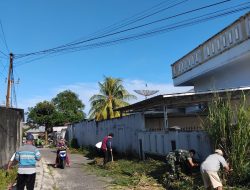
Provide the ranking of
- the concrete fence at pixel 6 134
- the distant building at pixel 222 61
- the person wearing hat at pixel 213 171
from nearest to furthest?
1. the person wearing hat at pixel 213 171
2. the concrete fence at pixel 6 134
3. the distant building at pixel 222 61

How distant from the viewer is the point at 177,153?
36.7 ft

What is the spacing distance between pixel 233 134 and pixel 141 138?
8.14 m

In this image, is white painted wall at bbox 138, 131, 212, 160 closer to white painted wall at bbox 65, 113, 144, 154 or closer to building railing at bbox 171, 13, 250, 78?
white painted wall at bbox 65, 113, 144, 154

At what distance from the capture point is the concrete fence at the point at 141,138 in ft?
39.7

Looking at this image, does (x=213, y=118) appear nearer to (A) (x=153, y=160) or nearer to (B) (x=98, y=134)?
(A) (x=153, y=160)

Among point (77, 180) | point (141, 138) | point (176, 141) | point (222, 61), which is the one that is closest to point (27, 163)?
point (77, 180)

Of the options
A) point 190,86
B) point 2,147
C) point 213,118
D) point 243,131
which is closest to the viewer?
point 243,131

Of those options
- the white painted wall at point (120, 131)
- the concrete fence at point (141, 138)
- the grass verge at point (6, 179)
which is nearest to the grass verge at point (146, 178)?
the concrete fence at point (141, 138)

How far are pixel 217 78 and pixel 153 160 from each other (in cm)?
647

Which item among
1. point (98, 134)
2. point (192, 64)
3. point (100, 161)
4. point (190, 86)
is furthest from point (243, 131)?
point (98, 134)

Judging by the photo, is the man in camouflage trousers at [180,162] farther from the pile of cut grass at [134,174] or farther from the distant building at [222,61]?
the distant building at [222,61]

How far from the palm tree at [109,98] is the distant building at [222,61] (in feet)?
48.0

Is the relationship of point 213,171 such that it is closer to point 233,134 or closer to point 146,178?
point 233,134

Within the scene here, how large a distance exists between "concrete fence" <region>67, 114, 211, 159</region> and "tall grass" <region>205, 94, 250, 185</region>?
1149mm
